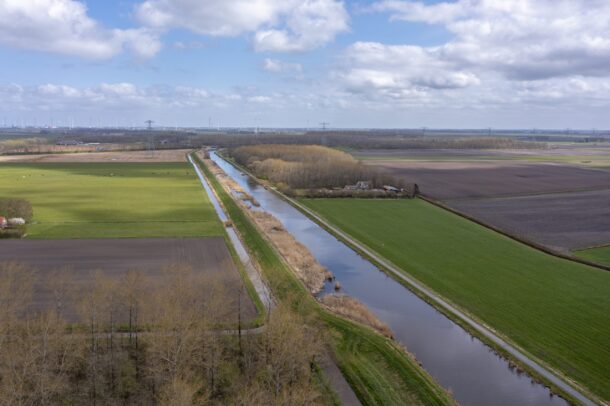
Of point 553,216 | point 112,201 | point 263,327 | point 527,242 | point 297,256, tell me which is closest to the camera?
point 263,327

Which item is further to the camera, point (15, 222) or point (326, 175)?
point (326, 175)

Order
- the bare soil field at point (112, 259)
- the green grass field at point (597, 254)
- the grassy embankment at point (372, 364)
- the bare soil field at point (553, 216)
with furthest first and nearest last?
1. the bare soil field at point (553, 216)
2. the green grass field at point (597, 254)
3. the bare soil field at point (112, 259)
4. the grassy embankment at point (372, 364)

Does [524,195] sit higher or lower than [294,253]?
higher

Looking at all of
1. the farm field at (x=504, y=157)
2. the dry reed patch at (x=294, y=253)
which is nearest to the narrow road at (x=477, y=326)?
the dry reed patch at (x=294, y=253)

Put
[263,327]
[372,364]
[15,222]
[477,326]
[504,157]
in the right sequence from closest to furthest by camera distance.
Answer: [372,364] < [263,327] < [477,326] < [15,222] < [504,157]

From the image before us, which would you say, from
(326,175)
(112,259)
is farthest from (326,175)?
(112,259)

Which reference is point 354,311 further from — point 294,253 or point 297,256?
point 294,253

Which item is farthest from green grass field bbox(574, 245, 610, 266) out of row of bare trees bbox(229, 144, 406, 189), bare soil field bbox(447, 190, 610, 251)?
row of bare trees bbox(229, 144, 406, 189)

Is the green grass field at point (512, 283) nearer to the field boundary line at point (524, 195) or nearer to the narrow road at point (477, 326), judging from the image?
the narrow road at point (477, 326)
